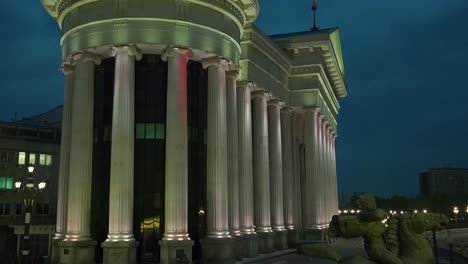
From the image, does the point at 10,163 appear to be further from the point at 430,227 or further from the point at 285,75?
the point at 430,227

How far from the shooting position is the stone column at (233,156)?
3609 centimetres

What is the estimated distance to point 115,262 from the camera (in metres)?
29.1

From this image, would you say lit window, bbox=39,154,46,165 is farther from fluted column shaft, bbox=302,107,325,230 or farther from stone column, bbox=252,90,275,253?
fluted column shaft, bbox=302,107,325,230

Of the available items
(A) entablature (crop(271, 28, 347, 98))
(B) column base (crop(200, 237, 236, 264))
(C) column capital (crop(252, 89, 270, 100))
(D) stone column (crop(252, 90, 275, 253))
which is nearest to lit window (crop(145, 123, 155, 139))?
(B) column base (crop(200, 237, 236, 264))

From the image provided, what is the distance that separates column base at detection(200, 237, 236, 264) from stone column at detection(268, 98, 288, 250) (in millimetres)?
12022

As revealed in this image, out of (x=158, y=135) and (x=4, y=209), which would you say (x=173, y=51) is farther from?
(x=4, y=209)

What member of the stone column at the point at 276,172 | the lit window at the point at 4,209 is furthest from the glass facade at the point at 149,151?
the lit window at the point at 4,209

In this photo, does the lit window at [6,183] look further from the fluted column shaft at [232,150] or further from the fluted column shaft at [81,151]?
the fluted column shaft at [232,150]

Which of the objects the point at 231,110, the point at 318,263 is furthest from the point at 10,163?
the point at 318,263

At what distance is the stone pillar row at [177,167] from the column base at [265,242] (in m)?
0.08

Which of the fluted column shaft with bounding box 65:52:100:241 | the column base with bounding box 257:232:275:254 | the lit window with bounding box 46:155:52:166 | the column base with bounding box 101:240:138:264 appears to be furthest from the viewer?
the lit window with bounding box 46:155:52:166

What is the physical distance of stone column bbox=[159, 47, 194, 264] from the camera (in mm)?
30400

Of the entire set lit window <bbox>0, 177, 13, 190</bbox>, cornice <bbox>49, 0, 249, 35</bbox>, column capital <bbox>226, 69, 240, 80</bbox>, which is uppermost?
cornice <bbox>49, 0, 249, 35</bbox>

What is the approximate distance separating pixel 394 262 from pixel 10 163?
5129cm
